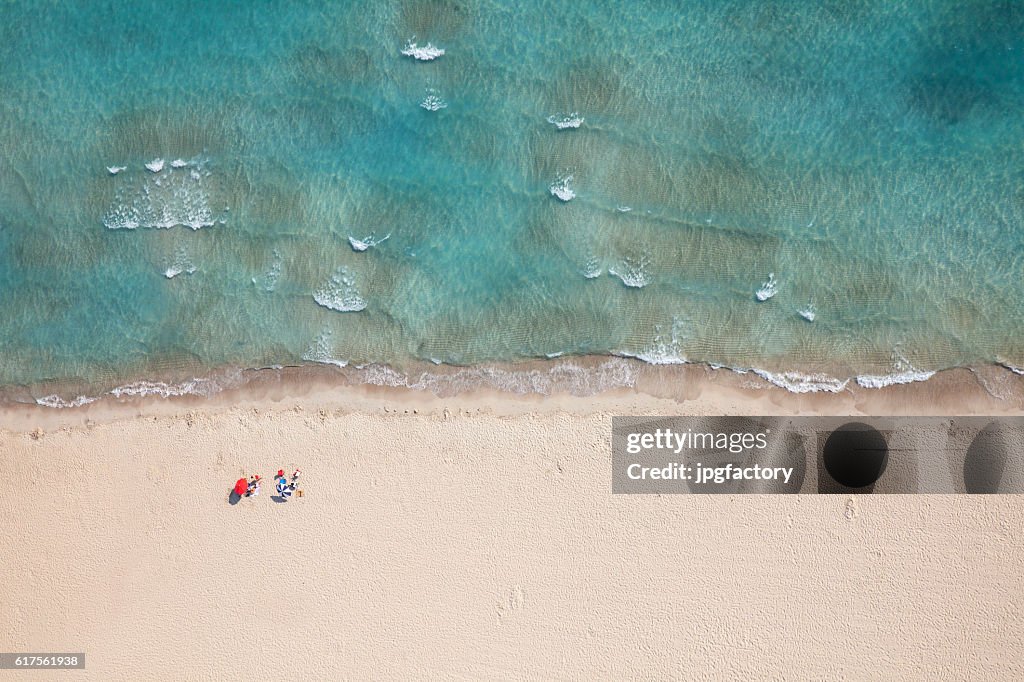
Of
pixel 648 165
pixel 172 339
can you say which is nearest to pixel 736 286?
pixel 648 165

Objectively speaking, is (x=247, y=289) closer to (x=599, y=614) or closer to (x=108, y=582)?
(x=108, y=582)

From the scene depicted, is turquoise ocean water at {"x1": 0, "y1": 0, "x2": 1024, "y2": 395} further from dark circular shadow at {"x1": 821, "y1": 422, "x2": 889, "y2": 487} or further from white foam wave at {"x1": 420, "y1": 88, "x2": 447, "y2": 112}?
dark circular shadow at {"x1": 821, "y1": 422, "x2": 889, "y2": 487}

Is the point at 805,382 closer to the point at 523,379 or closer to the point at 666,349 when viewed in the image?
the point at 666,349

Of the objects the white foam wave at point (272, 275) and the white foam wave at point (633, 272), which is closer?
the white foam wave at point (633, 272)

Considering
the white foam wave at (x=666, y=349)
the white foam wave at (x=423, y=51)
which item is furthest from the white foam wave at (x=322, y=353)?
the white foam wave at (x=423, y=51)

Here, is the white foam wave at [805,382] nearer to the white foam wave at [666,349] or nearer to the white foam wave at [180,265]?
the white foam wave at [666,349]
